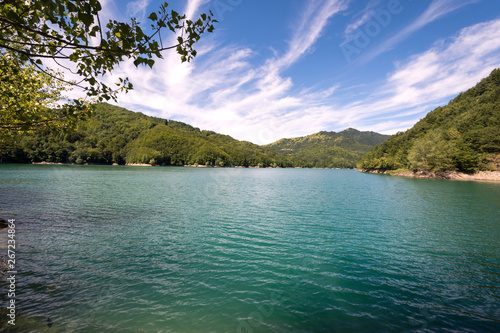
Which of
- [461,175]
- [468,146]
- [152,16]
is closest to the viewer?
[152,16]

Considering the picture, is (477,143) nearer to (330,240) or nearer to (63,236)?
(330,240)

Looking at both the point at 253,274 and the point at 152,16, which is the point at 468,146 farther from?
A: the point at 152,16

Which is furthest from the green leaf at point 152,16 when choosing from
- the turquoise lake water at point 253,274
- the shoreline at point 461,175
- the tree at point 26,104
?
the shoreline at point 461,175

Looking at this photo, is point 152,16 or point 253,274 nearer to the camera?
point 152,16

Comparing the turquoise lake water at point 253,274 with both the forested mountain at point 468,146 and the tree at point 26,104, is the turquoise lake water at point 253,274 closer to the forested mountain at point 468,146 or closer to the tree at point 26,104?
the tree at point 26,104

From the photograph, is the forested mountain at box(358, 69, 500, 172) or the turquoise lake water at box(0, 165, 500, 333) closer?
the turquoise lake water at box(0, 165, 500, 333)

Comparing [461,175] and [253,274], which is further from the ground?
[461,175]

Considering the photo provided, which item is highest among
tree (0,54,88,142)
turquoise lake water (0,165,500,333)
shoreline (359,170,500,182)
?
tree (0,54,88,142)

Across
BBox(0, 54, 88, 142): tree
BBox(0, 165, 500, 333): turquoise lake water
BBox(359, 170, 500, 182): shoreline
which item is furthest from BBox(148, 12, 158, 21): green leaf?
BBox(359, 170, 500, 182): shoreline

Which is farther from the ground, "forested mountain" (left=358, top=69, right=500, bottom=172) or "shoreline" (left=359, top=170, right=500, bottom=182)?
"forested mountain" (left=358, top=69, right=500, bottom=172)

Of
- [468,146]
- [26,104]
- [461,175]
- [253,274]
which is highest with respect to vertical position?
[468,146]

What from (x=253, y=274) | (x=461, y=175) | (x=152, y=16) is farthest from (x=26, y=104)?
(x=461, y=175)

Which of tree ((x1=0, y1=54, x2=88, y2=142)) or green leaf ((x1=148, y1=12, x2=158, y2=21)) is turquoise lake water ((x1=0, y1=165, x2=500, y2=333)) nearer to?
tree ((x1=0, y1=54, x2=88, y2=142))

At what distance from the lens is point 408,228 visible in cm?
1897
